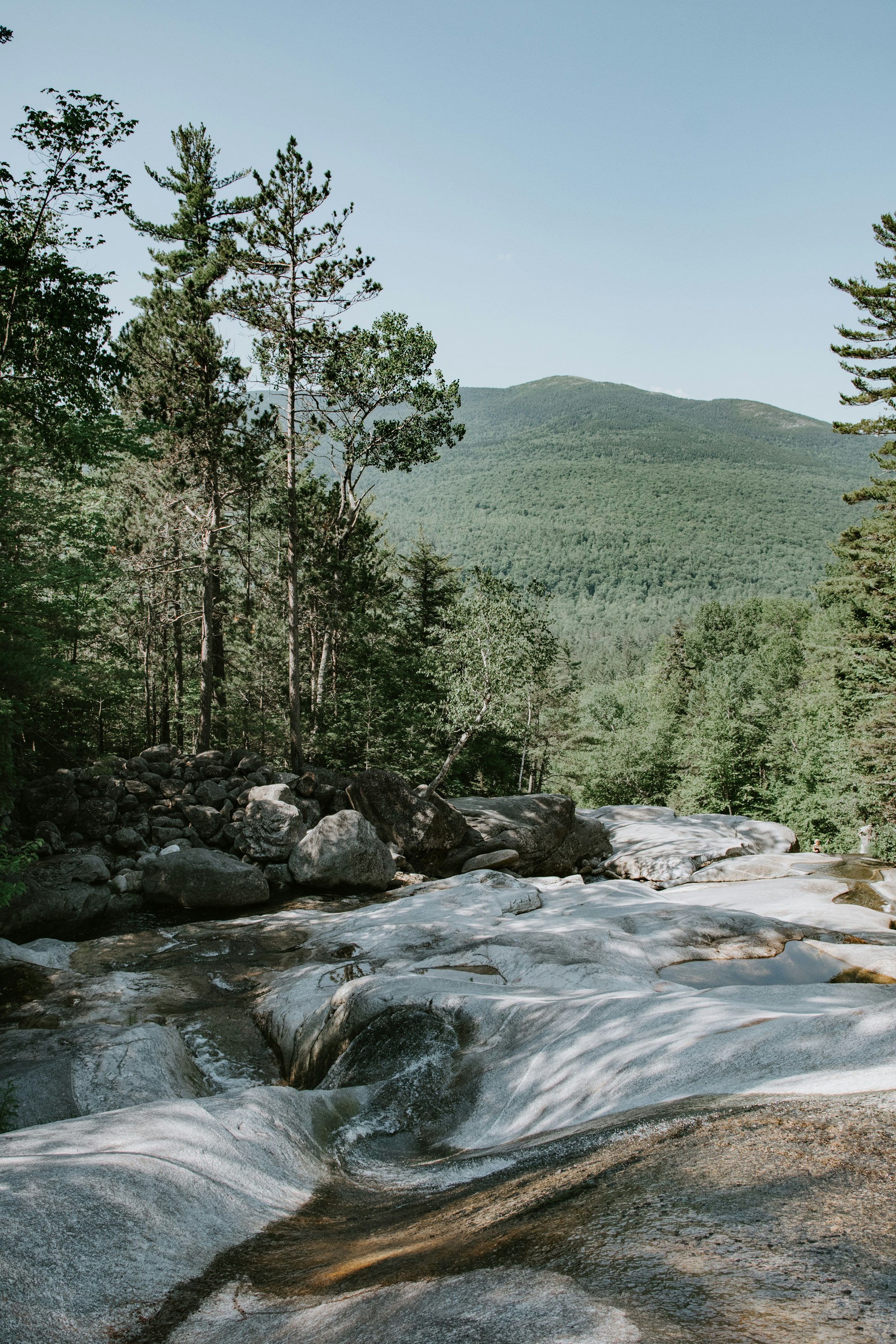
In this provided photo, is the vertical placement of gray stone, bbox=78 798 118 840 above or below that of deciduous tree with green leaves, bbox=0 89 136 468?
below

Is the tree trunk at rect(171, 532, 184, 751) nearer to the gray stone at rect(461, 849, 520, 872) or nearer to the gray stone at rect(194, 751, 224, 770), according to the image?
the gray stone at rect(194, 751, 224, 770)

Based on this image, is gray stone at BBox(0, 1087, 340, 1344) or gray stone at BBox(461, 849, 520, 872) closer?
gray stone at BBox(0, 1087, 340, 1344)

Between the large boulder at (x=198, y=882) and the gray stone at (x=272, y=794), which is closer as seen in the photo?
the large boulder at (x=198, y=882)

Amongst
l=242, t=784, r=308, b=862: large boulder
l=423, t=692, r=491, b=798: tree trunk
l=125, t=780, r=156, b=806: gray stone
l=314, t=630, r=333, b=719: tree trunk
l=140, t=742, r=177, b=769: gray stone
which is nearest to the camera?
l=242, t=784, r=308, b=862: large boulder

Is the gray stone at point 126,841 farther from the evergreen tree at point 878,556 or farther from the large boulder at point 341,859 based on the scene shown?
the evergreen tree at point 878,556

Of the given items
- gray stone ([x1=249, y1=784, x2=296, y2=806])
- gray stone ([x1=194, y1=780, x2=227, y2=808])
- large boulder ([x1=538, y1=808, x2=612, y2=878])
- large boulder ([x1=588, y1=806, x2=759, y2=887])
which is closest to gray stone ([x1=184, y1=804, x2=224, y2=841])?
gray stone ([x1=194, y1=780, x2=227, y2=808])

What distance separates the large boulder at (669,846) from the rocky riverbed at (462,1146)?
37.4 ft

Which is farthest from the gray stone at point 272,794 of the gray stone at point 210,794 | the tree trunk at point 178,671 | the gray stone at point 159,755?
the tree trunk at point 178,671

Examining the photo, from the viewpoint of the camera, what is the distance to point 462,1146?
15.8 feet

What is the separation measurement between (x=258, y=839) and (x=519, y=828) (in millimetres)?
7466

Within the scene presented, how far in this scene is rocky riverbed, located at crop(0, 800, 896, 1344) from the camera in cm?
214

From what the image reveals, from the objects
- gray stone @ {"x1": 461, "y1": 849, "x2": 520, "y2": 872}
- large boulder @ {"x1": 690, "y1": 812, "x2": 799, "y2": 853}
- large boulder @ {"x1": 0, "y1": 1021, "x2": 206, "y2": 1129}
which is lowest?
large boulder @ {"x1": 690, "y1": 812, "x2": 799, "y2": 853}

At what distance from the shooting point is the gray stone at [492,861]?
18719 millimetres

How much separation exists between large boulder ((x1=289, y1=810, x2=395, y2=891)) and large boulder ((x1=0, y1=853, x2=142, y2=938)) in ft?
10.8
